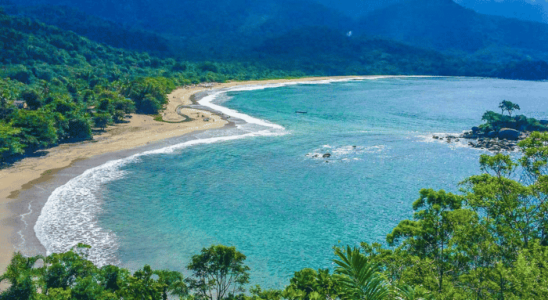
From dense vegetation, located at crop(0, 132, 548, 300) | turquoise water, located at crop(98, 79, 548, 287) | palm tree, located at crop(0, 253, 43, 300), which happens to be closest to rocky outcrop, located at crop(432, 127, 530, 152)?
turquoise water, located at crop(98, 79, 548, 287)

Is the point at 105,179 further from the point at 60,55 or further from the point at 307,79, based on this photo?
the point at 307,79

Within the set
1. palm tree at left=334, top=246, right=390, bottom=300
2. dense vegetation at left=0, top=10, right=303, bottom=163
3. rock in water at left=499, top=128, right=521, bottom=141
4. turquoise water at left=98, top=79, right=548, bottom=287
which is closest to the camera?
palm tree at left=334, top=246, right=390, bottom=300

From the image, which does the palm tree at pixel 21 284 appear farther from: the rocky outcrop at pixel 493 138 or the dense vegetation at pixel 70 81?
the rocky outcrop at pixel 493 138

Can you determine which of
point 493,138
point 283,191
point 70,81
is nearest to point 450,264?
point 283,191

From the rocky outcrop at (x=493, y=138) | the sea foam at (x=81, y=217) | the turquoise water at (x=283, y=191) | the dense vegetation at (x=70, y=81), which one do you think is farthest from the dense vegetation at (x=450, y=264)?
the rocky outcrop at (x=493, y=138)

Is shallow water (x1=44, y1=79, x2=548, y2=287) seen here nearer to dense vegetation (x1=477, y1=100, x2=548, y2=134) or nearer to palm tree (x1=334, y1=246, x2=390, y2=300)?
dense vegetation (x1=477, y1=100, x2=548, y2=134)
